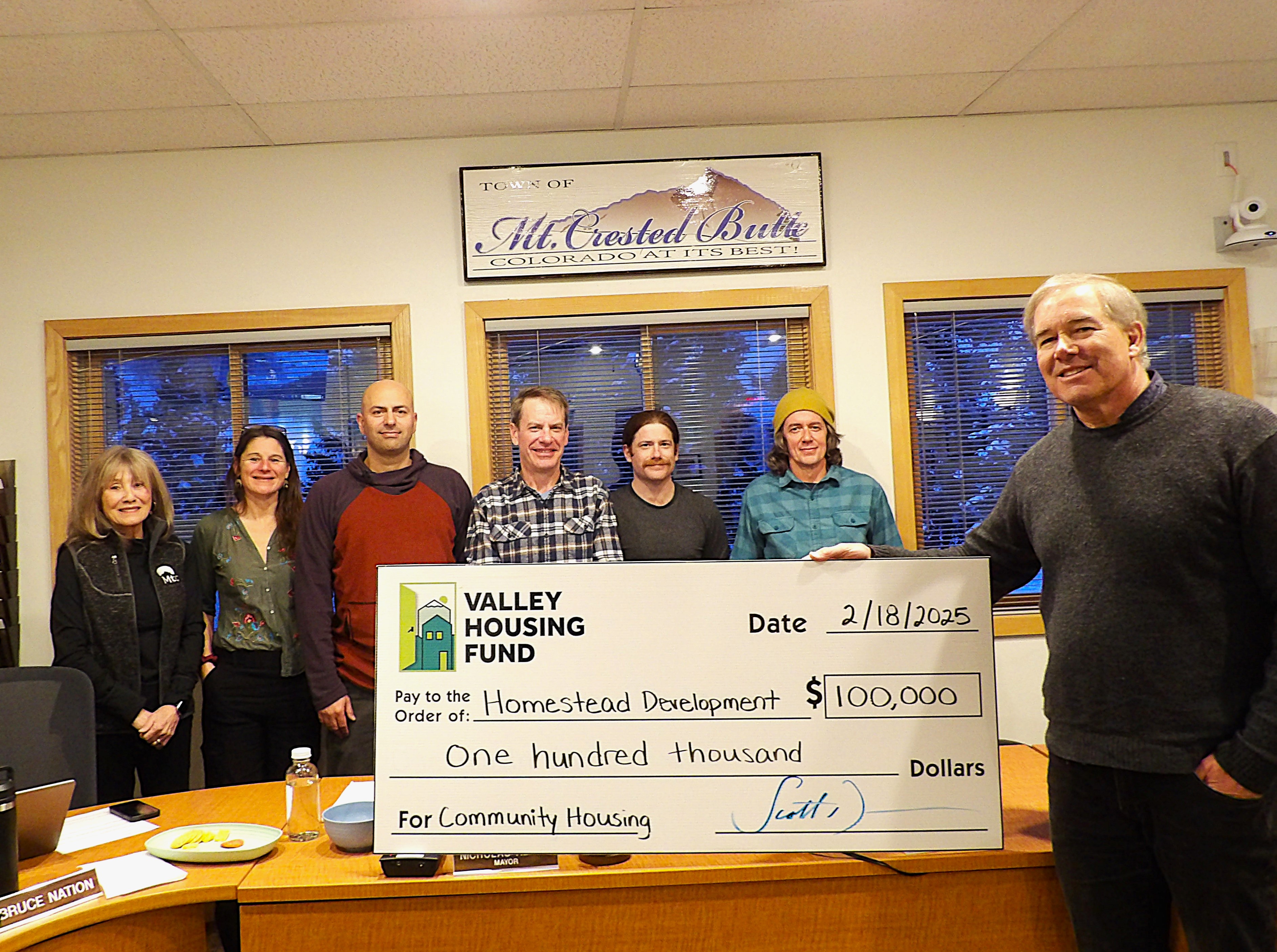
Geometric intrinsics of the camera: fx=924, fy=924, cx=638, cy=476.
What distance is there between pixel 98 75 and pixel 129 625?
1759mm

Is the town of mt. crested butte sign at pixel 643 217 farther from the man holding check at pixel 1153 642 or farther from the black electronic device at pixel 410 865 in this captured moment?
the black electronic device at pixel 410 865

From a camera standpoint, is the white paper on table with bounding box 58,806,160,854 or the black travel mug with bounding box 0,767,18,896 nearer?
the black travel mug with bounding box 0,767,18,896

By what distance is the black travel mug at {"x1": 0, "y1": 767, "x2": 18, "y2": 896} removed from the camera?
1.50 meters

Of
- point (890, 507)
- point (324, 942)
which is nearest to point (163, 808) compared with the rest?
point (324, 942)

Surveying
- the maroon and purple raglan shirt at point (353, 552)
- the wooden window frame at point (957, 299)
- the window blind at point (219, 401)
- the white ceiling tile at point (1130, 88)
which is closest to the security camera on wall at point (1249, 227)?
the wooden window frame at point (957, 299)

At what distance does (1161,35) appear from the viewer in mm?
3035

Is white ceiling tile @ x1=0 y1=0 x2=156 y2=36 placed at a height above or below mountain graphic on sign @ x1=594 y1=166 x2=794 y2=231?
above

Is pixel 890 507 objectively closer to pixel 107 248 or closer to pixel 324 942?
pixel 324 942

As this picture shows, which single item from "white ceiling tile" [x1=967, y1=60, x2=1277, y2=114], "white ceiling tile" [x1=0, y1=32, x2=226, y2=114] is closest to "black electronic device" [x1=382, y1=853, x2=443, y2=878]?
"white ceiling tile" [x1=0, y1=32, x2=226, y2=114]

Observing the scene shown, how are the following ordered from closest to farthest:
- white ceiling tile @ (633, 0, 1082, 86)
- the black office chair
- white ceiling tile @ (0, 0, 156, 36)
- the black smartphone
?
the black smartphone
the black office chair
white ceiling tile @ (0, 0, 156, 36)
white ceiling tile @ (633, 0, 1082, 86)

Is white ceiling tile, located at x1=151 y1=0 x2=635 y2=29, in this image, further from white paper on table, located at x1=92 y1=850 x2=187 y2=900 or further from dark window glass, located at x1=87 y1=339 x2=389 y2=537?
white paper on table, located at x1=92 y1=850 x2=187 y2=900

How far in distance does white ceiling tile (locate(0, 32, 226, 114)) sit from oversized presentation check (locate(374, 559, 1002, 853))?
7.28ft

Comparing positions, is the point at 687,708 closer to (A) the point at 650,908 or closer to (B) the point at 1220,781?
(A) the point at 650,908

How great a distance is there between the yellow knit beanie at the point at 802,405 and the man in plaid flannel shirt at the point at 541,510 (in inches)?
31.9
